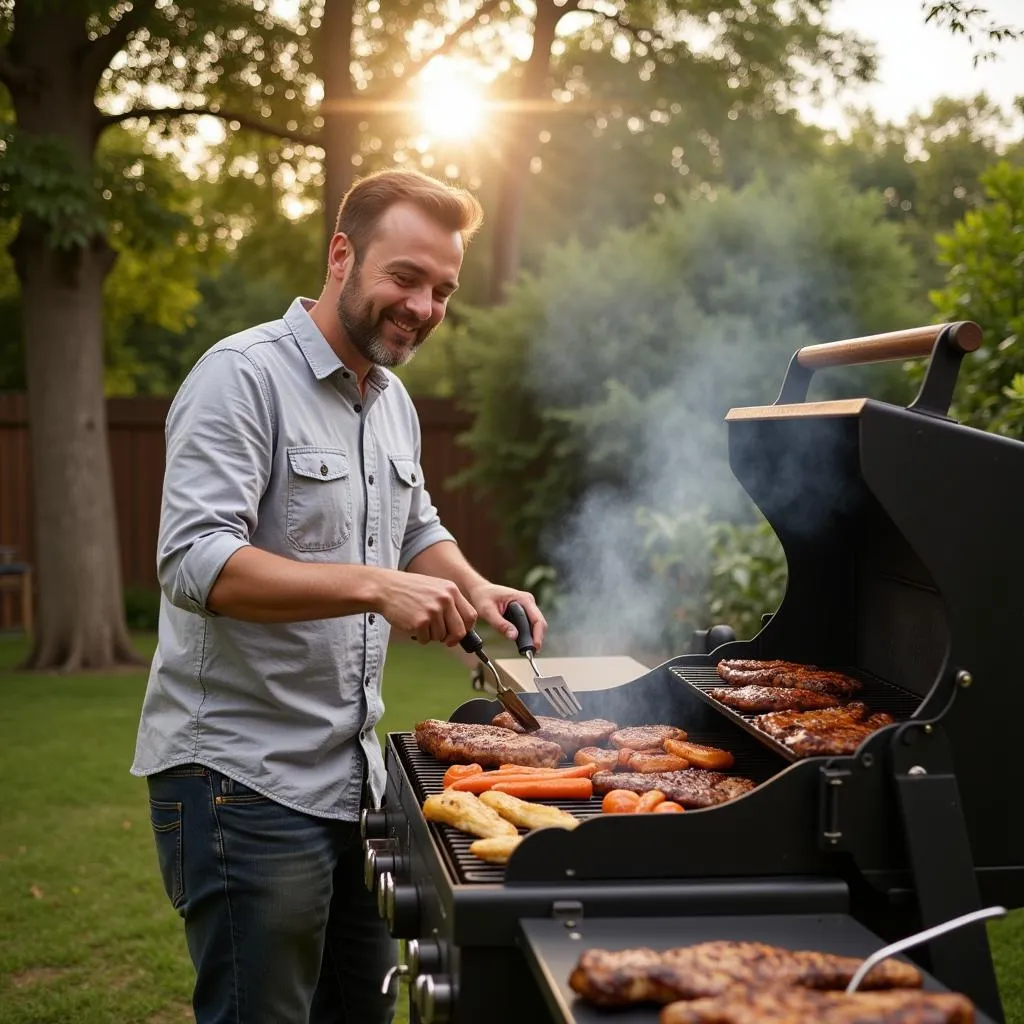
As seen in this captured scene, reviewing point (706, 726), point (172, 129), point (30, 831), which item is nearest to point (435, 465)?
point (172, 129)

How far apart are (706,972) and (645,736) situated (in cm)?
112

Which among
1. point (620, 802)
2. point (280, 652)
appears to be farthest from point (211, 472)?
point (620, 802)

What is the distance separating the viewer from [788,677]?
2.62 metres

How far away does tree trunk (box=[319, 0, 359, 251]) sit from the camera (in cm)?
1096

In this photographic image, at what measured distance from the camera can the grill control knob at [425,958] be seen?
6.07 ft

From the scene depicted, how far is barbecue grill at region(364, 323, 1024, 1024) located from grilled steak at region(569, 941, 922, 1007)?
32 mm

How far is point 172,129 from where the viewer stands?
11.5 m

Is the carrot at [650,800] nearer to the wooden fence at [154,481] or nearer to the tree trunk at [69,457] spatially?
the tree trunk at [69,457]

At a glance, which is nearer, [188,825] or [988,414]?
[188,825]

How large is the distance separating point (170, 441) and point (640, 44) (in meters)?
12.2

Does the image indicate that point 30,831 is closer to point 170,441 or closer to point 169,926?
point 169,926

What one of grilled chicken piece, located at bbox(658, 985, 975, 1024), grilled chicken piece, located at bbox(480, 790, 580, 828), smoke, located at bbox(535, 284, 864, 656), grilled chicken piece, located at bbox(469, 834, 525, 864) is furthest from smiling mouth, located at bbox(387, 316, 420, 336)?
smoke, located at bbox(535, 284, 864, 656)

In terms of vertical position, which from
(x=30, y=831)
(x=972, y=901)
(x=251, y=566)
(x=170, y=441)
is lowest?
(x=30, y=831)

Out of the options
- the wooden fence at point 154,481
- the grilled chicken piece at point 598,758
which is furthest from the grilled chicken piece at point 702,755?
the wooden fence at point 154,481
